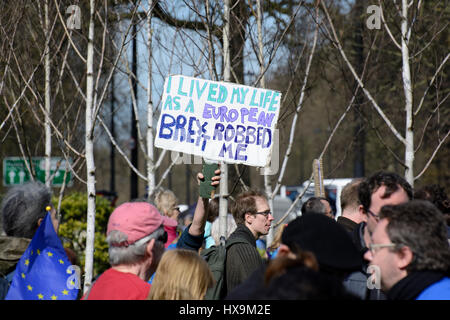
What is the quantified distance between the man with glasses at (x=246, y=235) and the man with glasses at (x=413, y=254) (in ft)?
4.29

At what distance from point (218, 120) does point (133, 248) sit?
5.98 feet

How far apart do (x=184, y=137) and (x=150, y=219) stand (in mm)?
1527

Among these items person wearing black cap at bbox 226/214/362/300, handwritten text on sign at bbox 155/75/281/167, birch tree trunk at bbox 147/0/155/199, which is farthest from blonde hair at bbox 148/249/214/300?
birch tree trunk at bbox 147/0/155/199

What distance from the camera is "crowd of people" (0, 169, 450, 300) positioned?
2547 millimetres

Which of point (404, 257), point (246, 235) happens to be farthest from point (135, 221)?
point (246, 235)

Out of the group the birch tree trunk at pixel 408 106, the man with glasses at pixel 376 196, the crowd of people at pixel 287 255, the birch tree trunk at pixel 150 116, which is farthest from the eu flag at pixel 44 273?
the birch tree trunk at pixel 150 116

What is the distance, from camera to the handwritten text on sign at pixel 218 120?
4.92 metres

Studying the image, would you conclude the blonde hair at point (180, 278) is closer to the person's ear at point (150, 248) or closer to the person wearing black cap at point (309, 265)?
the person's ear at point (150, 248)

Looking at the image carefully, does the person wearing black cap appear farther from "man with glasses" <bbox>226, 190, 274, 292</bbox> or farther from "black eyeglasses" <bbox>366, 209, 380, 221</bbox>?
"man with glasses" <bbox>226, 190, 274, 292</bbox>

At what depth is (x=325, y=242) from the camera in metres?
2.78

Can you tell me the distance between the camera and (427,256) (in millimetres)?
3076

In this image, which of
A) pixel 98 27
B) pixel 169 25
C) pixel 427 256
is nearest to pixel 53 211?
pixel 427 256

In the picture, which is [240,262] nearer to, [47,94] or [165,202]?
[165,202]

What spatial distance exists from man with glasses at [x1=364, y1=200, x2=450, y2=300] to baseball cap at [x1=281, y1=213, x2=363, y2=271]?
14.8 inches
